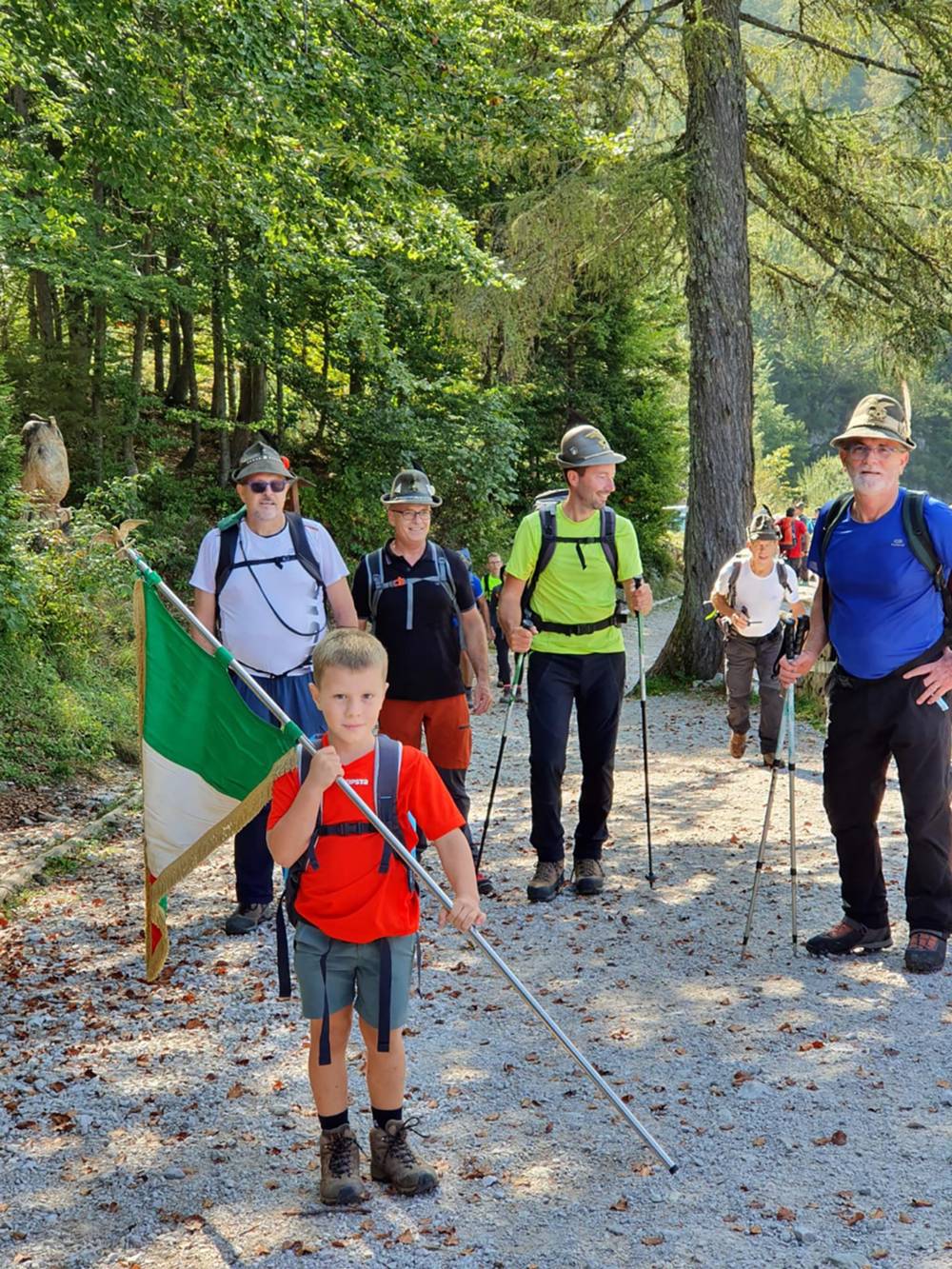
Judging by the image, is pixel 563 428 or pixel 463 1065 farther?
pixel 563 428

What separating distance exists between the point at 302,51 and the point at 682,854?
273 inches

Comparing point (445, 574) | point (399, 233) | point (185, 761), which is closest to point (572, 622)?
point (445, 574)

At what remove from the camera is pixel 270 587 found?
20.0ft

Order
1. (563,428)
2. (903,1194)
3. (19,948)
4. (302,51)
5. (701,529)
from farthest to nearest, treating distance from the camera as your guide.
Answer: 1. (563,428)
2. (701,529)
3. (302,51)
4. (19,948)
5. (903,1194)

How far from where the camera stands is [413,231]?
1320cm

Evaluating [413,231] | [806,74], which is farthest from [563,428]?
[413,231]

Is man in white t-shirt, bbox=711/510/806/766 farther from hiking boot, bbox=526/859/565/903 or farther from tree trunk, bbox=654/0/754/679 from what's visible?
tree trunk, bbox=654/0/754/679

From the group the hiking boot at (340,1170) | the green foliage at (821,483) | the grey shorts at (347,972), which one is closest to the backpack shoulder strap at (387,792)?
the grey shorts at (347,972)

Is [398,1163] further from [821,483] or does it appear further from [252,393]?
[821,483]

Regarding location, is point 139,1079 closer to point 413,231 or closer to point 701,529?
point 413,231

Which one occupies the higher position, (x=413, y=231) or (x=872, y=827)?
(x=413, y=231)

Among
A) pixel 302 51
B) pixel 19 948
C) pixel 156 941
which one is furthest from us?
pixel 302 51

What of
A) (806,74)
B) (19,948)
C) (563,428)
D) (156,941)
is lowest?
(19,948)

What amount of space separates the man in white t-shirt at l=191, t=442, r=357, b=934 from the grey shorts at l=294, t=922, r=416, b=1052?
254 cm
